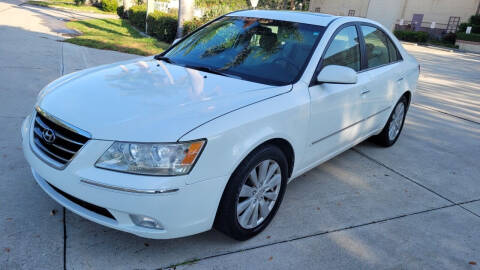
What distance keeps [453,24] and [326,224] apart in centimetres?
4049

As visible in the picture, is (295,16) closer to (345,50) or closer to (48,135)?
(345,50)

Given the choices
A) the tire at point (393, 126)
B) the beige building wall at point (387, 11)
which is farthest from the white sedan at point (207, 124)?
the beige building wall at point (387, 11)

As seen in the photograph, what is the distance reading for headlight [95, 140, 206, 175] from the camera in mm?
2275

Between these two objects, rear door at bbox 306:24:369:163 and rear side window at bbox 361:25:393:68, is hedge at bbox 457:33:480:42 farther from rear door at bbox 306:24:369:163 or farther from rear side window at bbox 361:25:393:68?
rear door at bbox 306:24:369:163

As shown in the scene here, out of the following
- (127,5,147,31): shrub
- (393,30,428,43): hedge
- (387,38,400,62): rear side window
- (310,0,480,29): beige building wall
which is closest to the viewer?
(387,38,400,62): rear side window

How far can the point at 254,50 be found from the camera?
355cm

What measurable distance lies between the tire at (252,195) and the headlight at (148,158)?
16.4 inches

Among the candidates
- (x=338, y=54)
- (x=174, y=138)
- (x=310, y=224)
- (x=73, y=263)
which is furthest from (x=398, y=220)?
(x=73, y=263)

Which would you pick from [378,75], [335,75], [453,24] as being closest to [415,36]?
[453,24]

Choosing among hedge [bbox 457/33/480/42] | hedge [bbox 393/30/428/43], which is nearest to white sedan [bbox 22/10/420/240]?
hedge [bbox 457/33/480/42]

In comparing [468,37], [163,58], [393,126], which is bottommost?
[393,126]

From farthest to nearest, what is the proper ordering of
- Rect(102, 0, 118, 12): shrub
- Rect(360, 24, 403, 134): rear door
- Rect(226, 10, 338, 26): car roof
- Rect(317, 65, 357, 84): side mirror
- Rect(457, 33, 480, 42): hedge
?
Rect(102, 0, 118, 12): shrub
Rect(457, 33, 480, 42): hedge
Rect(360, 24, 403, 134): rear door
Rect(226, 10, 338, 26): car roof
Rect(317, 65, 357, 84): side mirror

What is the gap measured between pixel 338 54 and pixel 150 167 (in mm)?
2223

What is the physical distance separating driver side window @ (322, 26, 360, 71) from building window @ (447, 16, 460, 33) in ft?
127
